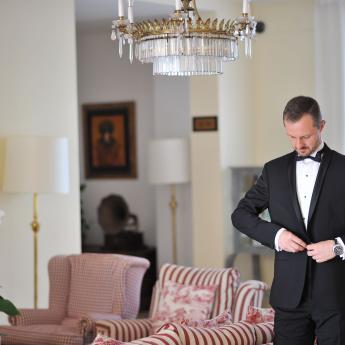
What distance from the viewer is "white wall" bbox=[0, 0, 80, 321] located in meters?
6.02

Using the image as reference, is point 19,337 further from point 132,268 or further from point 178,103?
point 178,103

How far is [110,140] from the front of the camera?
338 inches

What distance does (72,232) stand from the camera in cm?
648

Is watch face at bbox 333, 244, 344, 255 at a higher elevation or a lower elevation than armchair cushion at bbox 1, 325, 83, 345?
higher

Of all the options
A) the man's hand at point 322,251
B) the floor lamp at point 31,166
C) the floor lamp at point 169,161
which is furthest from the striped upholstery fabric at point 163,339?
the floor lamp at point 169,161

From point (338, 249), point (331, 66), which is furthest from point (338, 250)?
point (331, 66)

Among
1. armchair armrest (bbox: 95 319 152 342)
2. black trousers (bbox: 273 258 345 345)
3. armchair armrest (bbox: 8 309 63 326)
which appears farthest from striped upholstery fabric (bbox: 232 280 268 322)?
black trousers (bbox: 273 258 345 345)

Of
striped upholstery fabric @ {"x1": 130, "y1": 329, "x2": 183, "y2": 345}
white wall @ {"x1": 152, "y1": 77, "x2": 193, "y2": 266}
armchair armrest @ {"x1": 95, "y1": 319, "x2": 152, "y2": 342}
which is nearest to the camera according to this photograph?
striped upholstery fabric @ {"x1": 130, "y1": 329, "x2": 183, "y2": 345}

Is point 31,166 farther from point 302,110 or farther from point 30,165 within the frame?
point 302,110

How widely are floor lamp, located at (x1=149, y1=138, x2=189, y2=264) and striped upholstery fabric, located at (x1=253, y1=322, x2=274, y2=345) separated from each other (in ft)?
13.8

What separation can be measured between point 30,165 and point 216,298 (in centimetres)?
168

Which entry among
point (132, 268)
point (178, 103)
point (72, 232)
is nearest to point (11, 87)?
point (72, 232)

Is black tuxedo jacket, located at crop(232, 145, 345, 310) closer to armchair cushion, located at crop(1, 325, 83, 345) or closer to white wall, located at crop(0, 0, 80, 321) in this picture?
armchair cushion, located at crop(1, 325, 83, 345)

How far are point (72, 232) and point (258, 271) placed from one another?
195 centimetres
